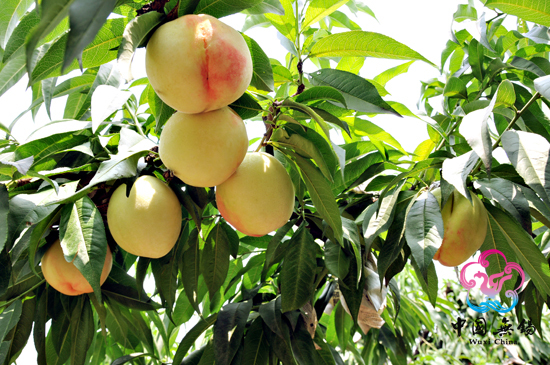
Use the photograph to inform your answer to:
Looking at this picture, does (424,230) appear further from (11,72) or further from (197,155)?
(11,72)

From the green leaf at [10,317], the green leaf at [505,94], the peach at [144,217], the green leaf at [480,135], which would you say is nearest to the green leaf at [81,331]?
the green leaf at [10,317]

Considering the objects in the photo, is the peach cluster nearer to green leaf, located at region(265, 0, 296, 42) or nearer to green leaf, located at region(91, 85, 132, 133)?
green leaf, located at region(91, 85, 132, 133)

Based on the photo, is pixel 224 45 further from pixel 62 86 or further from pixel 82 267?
pixel 62 86

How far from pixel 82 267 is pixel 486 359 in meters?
2.87

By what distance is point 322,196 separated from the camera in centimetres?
77

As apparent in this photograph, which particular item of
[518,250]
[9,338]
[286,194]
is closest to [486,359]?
[518,250]

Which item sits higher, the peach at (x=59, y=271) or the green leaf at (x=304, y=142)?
the green leaf at (x=304, y=142)

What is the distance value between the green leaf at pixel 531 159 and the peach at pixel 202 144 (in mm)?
455

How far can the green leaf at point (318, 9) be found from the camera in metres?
0.88

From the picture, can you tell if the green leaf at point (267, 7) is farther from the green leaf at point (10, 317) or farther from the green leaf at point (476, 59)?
the green leaf at point (10, 317)

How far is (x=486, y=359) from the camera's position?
106 inches

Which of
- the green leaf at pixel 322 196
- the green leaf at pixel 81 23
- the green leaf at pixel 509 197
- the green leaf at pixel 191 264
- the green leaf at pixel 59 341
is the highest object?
the green leaf at pixel 81 23

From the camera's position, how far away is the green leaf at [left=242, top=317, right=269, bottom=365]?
988mm

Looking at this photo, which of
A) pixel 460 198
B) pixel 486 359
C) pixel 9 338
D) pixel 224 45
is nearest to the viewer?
pixel 224 45
